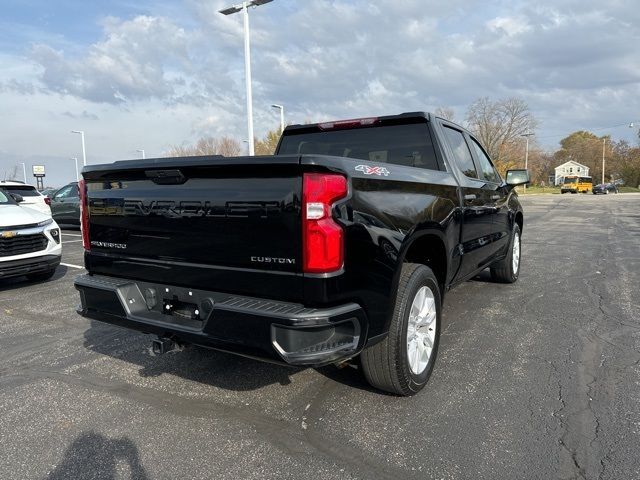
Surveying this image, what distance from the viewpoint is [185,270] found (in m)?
2.88

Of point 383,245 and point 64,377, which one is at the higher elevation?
point 383,245

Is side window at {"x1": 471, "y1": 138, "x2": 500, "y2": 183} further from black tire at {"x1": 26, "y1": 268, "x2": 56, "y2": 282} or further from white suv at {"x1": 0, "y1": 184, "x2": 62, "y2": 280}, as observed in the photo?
black tire at {"x1": 26, "y1": 268, "x2": 56, "y2": 282}

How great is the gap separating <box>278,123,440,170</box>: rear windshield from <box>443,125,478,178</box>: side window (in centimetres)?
35

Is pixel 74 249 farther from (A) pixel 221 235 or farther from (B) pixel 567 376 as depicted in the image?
(B) pixel 567 376

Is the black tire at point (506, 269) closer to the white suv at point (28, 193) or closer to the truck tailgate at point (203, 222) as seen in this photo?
the truck tailgate at point (203, 222)

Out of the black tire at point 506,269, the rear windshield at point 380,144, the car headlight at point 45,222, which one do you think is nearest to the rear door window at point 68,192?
the car headlight at point 45,222

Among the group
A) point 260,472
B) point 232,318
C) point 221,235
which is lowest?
point 260,472


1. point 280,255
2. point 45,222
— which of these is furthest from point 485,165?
point 45,222

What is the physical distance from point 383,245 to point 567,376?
1907 mm

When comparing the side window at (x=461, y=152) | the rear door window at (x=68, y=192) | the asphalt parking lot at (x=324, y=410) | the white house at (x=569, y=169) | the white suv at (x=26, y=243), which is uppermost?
the white house at (x=569, y=169)

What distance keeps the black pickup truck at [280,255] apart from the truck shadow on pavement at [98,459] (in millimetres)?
581

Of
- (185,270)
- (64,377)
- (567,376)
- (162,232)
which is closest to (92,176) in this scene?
(162,232)

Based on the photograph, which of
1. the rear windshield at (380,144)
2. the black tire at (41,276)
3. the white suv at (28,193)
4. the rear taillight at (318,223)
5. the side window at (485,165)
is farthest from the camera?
the white suv at (28,193)

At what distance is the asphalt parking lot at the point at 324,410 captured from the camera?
97.3 inches
